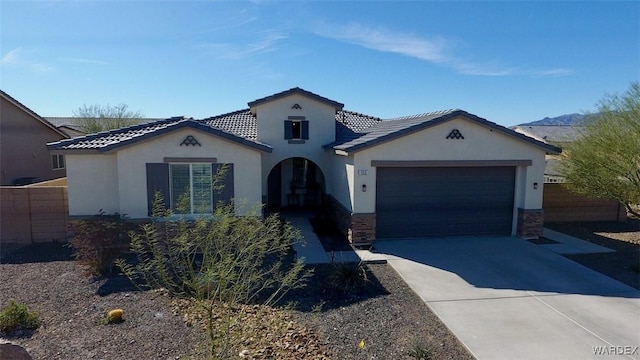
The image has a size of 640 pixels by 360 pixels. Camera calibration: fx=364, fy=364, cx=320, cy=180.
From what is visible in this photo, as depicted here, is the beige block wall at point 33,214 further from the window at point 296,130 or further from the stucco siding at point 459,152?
the stucco siding at point 459,152

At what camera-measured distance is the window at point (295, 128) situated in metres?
17.2

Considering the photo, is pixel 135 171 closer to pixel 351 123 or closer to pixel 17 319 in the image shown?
pixel 17 319

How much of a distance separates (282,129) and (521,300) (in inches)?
477

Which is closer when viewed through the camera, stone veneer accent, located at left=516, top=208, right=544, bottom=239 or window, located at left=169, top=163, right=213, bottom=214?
window, located at left=169, top=163, right=213, bottom=214

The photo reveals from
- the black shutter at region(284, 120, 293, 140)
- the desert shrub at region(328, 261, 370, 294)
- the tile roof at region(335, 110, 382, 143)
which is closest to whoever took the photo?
the desert shrub at region(328, 261, 370, 294)

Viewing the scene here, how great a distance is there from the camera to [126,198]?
A: 11.9m

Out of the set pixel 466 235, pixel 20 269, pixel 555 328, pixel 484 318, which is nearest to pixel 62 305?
pixel 20 269

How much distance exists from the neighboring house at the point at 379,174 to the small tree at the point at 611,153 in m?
1.86

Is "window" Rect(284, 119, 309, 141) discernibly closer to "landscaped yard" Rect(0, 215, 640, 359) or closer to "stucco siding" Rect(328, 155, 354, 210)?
"stucco siding" Rect(328, 155, 354, 210)

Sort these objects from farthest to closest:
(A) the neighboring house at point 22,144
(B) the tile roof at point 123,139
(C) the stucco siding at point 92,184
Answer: (A) the neighboring house at point 22,144
(C) the stucco siding at point 92,184
(B) the tile roof at point 123,139

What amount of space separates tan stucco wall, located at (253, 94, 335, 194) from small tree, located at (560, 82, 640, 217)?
10.0 m

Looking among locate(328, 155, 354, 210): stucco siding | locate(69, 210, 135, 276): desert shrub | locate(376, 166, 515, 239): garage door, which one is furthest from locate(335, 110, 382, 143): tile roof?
locate(69, 210, 135, 276): desert shrub

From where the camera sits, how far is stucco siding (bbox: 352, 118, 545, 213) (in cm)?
1233

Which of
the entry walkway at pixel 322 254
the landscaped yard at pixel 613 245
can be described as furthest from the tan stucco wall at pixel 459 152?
the landscaped yard at pixel 613 245
